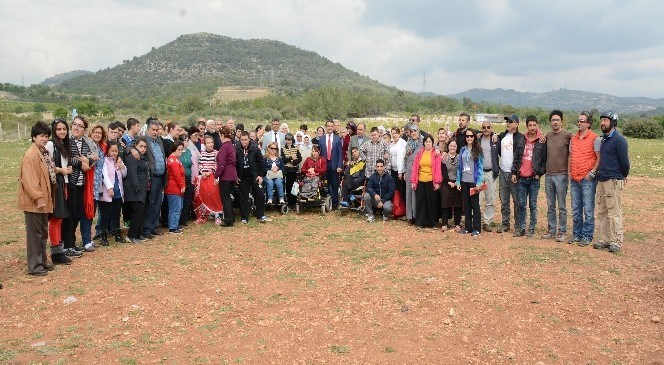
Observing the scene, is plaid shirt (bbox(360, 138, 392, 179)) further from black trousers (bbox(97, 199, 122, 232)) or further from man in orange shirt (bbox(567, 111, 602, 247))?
black trousers (bbox(97, 199, 122, 232))

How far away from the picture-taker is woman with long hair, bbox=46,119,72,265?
6.70 m

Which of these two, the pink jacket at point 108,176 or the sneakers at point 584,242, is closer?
the pink jacket at point 108,176

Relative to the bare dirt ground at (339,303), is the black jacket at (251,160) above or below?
above

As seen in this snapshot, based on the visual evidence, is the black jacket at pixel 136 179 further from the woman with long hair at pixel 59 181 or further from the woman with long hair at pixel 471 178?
the woman with long hair at pixel 471 178

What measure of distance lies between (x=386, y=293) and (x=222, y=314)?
6.46 feet

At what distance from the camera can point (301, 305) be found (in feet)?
17.9

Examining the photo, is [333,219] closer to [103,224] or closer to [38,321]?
[103,224]

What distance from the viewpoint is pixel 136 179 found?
7902 millimetres

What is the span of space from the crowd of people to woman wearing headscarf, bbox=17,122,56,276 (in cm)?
2

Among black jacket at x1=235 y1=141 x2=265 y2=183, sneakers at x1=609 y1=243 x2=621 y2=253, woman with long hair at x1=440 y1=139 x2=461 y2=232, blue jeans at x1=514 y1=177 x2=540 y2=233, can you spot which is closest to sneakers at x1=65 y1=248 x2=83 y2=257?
black jacket at x1=235 y1=141 x2=265 y2=183

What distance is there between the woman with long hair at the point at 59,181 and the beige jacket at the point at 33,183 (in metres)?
0.27

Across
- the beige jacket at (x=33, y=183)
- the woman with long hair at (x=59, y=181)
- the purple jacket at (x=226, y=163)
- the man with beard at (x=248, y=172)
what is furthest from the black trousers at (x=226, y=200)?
the beige jacket at (x=33, y=183)

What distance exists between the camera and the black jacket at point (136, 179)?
7.87 m

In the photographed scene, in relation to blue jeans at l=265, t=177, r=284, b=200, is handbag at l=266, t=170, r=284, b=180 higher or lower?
higher
